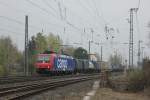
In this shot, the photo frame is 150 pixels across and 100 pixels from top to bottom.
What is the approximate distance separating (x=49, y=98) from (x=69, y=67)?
43.0 m

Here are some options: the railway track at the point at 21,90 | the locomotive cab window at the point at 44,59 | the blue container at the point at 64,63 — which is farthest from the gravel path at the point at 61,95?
the blue container at the point at 64,63

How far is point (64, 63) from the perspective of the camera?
57406 mm

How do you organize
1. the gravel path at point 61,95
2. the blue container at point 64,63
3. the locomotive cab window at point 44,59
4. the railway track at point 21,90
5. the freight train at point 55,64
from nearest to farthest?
the railway track at point 21,90 < the gravel path at point 61,95 < the freight train at point 55,64 < the locomotive cab window at point 44,59 < the blue container at point 64,63

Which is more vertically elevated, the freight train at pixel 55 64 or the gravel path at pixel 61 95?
the freight train at pixel 55 64

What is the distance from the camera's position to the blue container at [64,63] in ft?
175

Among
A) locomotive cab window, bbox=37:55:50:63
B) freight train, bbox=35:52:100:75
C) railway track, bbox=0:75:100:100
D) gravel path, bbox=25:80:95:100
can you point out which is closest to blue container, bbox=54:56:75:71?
freight train, bbox=35:52:100:75

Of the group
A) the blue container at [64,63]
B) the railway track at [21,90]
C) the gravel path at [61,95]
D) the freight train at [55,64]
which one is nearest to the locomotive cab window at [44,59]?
the freight train at [55,64]

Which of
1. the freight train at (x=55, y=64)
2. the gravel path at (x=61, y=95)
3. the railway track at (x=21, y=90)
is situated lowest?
the gravel path at (x=61, y=95)

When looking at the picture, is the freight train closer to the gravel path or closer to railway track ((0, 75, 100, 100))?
railway track ((0, 75, 100, 100))

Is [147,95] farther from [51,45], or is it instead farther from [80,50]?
[80,50]

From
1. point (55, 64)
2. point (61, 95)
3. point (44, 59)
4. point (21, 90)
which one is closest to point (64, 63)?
point (55, 64)

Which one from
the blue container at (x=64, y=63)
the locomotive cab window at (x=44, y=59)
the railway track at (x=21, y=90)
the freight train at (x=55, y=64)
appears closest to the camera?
the railway track at (x=21, y=90)

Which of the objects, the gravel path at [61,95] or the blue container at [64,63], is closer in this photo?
the gravel path at [61,95]

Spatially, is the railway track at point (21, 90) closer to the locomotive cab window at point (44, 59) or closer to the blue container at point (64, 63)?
the locomotive cab window at point (44, 59)
